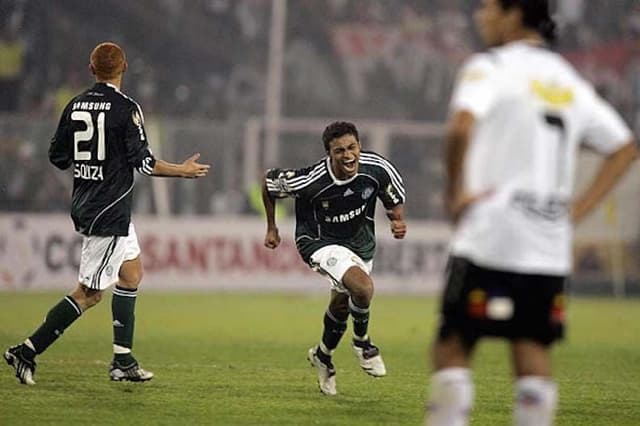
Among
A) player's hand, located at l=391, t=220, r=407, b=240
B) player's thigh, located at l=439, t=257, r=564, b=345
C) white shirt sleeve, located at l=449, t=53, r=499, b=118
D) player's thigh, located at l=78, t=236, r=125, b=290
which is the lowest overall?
player's thigh, located at l=78, t=236, r=125, b=290

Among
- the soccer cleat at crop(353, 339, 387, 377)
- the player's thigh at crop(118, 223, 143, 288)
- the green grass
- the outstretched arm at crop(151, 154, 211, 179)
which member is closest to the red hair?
the outstretched arm at crop(151, 154, 211, 179)

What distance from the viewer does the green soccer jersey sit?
11859mm

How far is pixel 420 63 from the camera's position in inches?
1227

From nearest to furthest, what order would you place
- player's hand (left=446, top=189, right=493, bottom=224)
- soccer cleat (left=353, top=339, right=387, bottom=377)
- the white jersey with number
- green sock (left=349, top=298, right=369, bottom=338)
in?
player's hand (left=446, top=189, right=493, bottom=224)
the white jersey with number
green sock (left=349, top=298, right=369, bottom=338)
soccer cleat (left=353, top=339, right=387, bottom=377)

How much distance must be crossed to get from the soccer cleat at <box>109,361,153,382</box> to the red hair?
2.06 m

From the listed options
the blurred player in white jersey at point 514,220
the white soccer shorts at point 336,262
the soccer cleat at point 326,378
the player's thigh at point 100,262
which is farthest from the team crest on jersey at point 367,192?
the blurred player in white jersey at point 514,220

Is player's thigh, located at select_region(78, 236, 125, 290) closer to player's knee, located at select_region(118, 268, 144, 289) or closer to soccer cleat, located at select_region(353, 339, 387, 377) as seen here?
player's knee, located at select_region(118, 268, 144, 289)

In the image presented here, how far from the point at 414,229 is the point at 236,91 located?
17.1ft

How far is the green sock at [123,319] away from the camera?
37.4ft

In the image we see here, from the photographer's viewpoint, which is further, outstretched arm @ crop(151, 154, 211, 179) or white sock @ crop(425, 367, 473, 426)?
outstretched arm @ crop(151, 154, 211, 179)

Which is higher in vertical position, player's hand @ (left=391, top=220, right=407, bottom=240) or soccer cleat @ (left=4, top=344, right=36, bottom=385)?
player's hand @ (left=391, top=220, right=407, bottom=240)

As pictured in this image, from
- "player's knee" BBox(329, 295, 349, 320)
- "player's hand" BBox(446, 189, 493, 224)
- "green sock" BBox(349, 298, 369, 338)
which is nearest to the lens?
"player's hand" BBox(446, 189, 493, 224)

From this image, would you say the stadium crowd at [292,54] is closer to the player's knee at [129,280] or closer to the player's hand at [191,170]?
the player's knee at [129,280]

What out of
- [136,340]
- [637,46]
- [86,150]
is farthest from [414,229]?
[86,150]
